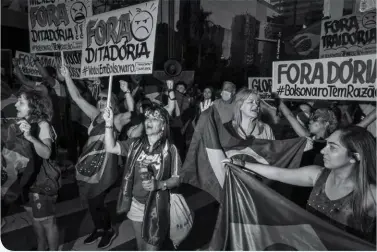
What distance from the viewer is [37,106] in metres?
2.86

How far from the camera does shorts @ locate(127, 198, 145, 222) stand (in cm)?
268

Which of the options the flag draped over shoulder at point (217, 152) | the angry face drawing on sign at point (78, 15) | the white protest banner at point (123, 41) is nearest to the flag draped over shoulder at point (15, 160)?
the white protest banner at point (123, 41)

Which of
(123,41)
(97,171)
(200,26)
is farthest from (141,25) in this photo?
(200,26)

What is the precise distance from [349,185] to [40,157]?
8.08 feet

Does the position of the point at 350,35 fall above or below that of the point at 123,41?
above

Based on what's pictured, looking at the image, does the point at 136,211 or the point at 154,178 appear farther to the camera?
the point at 136,211

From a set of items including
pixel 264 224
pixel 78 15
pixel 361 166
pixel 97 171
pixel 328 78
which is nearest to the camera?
pixel 361 166

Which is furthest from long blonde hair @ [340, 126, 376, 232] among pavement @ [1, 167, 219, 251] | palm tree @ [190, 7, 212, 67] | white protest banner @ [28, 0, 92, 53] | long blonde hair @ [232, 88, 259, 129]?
palm tree @ [190, 7, 212, 67]

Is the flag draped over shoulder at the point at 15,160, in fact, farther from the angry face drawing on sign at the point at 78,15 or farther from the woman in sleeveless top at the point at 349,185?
the woman in sleeveless top at the point at 349,185

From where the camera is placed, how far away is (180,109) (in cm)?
612

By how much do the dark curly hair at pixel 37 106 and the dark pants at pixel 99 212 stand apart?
104 centimetres

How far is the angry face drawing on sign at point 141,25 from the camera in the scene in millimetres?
3381

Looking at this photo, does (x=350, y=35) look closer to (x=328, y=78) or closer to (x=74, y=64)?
(x=328, y=78)

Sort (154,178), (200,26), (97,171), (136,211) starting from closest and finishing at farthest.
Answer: (154,178), (136,211), (97,171), (200,26)
